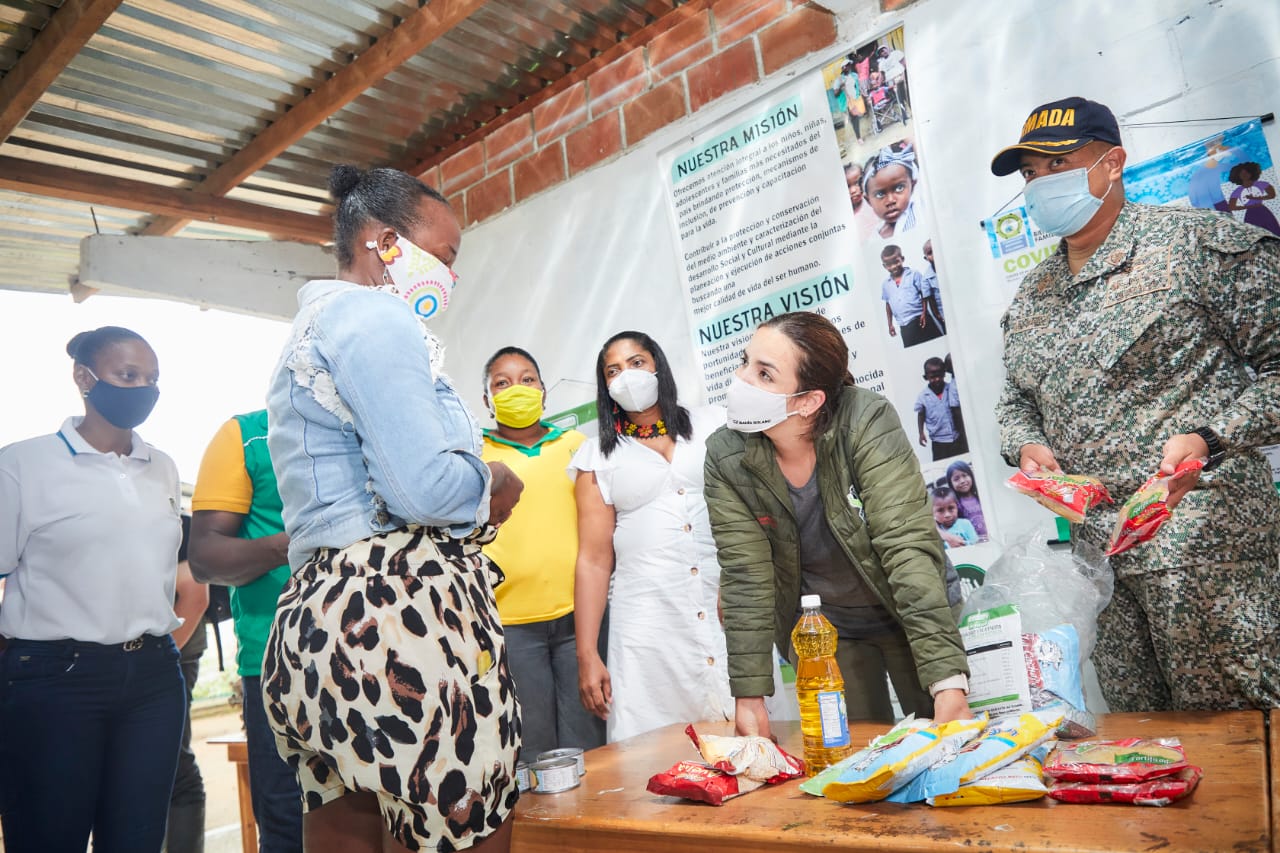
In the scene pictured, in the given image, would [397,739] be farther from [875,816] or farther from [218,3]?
[218,3]

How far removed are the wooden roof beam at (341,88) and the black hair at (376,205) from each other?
2.01m

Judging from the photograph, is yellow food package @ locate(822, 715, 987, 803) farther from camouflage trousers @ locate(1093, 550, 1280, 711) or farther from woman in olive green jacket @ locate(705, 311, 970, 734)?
camouflage trousers @ locate(1093, 550, 1280, 711)

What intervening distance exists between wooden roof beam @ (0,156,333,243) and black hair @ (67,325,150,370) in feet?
6.70

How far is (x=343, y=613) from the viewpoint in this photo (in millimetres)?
1109

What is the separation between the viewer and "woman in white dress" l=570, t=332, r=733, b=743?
262cm

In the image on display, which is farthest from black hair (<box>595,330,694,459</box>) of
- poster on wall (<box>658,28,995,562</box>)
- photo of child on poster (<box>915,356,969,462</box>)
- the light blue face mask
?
the light blue face mask

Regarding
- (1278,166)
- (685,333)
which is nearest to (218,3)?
(685,333)

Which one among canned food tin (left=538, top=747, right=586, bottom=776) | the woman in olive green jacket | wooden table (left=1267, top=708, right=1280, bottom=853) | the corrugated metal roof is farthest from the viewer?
the corrugated metal roof

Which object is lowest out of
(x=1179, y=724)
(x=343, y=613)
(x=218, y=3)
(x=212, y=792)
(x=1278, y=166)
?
(x=212, y=792)

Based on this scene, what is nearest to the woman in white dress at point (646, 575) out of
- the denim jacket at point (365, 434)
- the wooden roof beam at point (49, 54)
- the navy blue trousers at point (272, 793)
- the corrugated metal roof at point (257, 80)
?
the navy blue trousers at point (272, 793)

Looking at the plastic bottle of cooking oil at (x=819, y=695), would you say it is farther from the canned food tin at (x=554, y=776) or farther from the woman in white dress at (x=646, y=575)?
the woman in white dress at (x=646, y=575)

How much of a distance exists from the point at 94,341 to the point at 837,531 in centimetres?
221

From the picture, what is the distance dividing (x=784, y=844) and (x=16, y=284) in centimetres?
635

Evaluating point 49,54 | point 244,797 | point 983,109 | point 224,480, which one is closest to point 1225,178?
point 983,109
